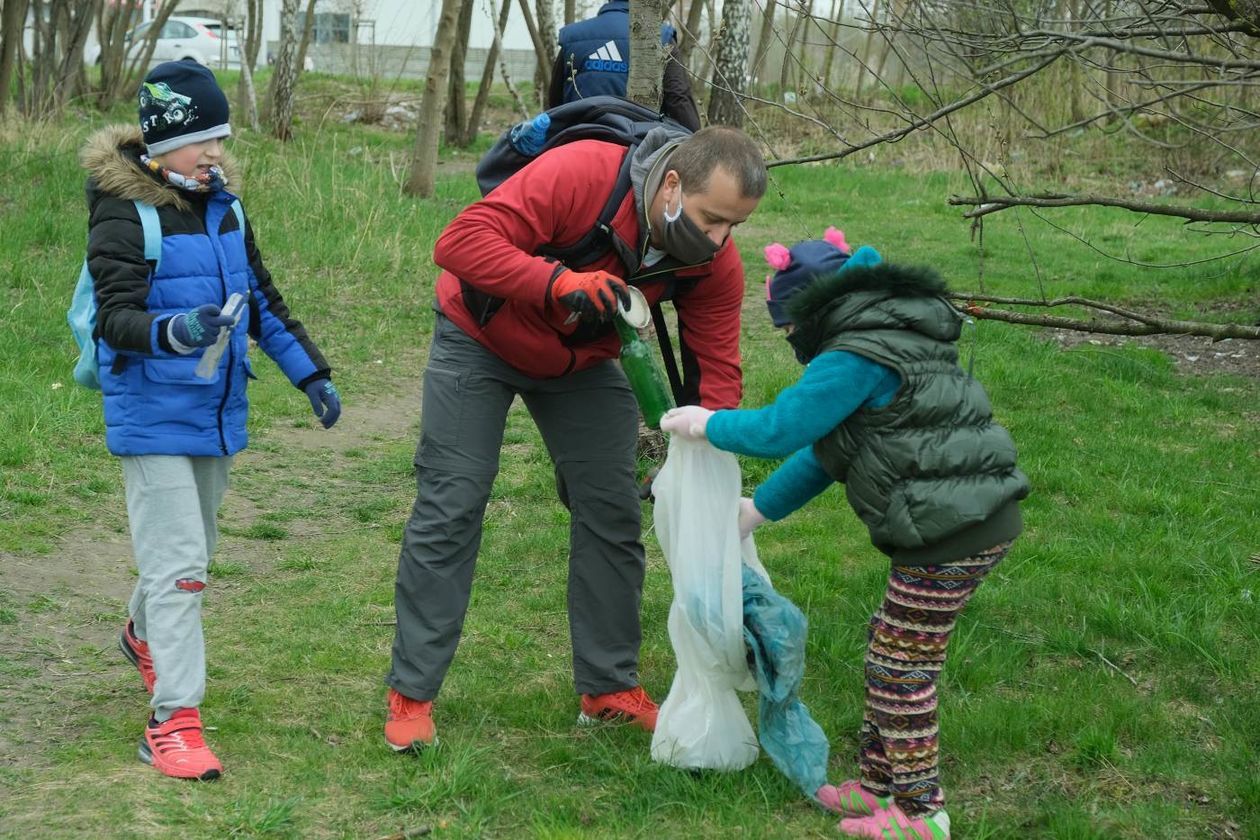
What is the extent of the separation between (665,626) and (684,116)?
297 centimetres

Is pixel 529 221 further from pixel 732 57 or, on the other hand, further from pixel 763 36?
pixel 732 57

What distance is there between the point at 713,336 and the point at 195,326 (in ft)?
4.33

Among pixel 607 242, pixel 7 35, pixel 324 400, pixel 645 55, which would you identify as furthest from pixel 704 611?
pixel 7 35

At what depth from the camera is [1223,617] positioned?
434cm

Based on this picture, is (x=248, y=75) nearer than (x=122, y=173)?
No

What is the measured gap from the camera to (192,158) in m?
3.37

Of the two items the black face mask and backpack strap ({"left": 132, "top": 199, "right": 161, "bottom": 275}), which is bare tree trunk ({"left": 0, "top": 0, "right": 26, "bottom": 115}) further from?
the black face mask

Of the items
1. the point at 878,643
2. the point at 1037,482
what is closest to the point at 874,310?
the point at 878,643

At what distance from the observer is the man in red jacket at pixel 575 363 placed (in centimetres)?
317

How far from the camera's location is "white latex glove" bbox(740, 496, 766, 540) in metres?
3.31

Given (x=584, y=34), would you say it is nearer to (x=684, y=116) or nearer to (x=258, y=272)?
(x=684, y=116)

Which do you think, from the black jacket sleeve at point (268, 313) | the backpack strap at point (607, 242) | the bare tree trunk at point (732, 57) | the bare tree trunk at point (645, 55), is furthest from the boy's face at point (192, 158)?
the bare tree trunk at point (732, 57)

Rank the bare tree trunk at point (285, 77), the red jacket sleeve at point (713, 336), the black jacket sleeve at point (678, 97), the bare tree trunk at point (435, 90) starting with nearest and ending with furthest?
the red jacket sleeve at point (713, 336) < the black jacket sleeve at point (678, 97) < the bare tree trunk at point (435, 90) < the bare tree trunk at point (285, 77)

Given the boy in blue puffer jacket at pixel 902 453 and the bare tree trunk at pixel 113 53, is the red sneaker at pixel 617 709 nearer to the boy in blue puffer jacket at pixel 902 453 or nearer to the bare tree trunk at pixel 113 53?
the boy in blue puffer jacket at pixel 902 453
